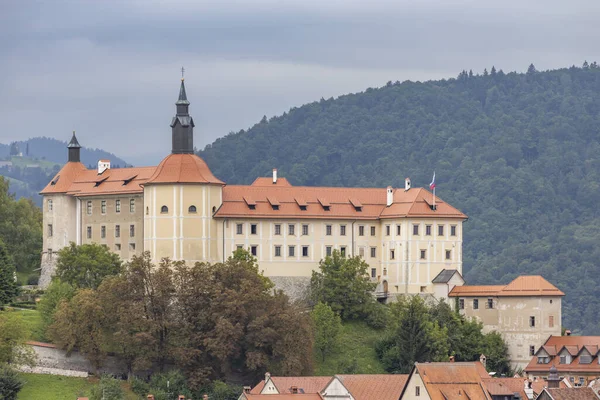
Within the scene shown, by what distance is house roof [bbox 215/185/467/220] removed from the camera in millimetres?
132625

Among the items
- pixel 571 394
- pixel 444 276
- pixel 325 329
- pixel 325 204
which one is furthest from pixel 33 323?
pixel 571 394

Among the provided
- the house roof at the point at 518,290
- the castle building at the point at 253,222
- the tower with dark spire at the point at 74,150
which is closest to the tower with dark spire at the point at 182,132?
the castle building at the point at 253,222

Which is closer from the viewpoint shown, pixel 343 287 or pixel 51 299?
pixel 51 299

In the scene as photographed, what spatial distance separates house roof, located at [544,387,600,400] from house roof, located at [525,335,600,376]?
15.6 meters

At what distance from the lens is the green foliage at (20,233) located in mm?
146750

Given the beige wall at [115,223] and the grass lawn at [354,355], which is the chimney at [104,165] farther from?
the grass lawn at [354,355]

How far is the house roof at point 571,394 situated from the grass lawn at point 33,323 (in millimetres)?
35632

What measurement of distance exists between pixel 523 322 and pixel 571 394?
72.9 ft

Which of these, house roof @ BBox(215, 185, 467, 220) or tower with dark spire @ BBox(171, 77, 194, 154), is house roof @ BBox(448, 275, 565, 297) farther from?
Answer: tower with dark spire @ BBox(171, 77, 194, 154)

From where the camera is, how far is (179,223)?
128375 mm

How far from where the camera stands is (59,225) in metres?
138

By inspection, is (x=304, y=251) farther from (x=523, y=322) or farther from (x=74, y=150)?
(x=74, y=150)

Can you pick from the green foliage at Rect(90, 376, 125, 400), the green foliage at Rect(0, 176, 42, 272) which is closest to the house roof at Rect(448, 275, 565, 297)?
the green foliage at Rect(90, 376, 125, 400)

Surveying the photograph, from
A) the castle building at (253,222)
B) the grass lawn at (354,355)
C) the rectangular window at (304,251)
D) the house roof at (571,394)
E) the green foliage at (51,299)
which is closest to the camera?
the house roof at (571,394)
